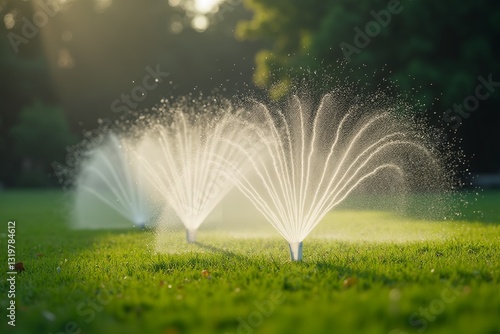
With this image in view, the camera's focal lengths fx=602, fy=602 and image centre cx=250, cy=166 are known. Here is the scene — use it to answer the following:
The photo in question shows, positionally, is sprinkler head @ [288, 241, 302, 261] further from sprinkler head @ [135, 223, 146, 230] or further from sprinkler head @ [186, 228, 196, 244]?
sprinkler head @ [135, 223, 146, 230]

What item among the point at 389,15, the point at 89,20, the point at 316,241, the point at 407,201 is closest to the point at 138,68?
the point at 89,20

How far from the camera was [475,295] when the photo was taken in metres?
4.85

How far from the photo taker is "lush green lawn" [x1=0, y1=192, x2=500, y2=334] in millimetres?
4289

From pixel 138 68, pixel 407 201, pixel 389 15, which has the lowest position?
pixel 407 201

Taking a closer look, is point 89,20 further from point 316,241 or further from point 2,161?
point 316,241

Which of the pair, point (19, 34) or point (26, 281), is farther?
point (19, 34)

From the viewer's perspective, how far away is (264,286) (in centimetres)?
551

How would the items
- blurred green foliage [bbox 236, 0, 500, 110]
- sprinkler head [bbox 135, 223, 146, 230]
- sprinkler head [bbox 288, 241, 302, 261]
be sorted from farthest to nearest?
blurred green foliage [bbox 236, 0, 500, 110]
sprinkler head [bbox 135, 223, 146, 230]
sprinkler head [bbox 288, 241, 302, 261]

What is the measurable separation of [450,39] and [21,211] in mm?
19476

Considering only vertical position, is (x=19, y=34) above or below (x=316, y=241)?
above

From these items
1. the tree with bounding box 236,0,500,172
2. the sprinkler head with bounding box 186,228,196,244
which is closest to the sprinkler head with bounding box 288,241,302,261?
the sprinkler head with bounding box 186,228,196,244

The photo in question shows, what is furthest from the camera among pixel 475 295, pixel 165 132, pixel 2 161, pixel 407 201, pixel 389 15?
pixel 2 161

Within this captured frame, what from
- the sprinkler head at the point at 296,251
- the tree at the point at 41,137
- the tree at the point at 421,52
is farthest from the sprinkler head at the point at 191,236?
the tree at the point at 41,137

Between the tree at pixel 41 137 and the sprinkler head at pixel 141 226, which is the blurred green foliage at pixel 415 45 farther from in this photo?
the tree at pixel 41 137
